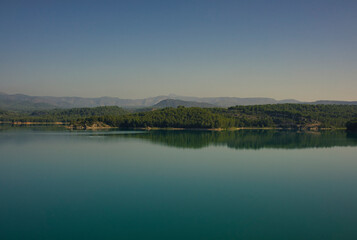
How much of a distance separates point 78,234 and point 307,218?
9236 millimetres

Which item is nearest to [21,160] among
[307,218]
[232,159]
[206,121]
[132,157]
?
[132,157]

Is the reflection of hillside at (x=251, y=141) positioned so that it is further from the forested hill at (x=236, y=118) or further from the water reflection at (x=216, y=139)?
the forested hill at (x=236, y=118)

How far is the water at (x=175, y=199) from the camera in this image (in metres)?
10.5

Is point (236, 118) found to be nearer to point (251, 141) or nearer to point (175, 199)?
point (251, 141)

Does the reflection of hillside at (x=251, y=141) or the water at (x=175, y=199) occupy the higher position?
the water at (x=175, y=199)

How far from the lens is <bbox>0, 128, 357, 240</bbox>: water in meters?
10.5

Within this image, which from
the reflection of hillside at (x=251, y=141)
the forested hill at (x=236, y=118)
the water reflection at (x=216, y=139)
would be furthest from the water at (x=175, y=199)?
the forested hill at (x=236, y=118)

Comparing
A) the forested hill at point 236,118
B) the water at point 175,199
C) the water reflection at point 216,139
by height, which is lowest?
the water reflection at point 216,139

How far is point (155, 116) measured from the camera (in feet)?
253

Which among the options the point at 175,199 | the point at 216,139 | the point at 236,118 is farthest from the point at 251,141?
the point at 236,118

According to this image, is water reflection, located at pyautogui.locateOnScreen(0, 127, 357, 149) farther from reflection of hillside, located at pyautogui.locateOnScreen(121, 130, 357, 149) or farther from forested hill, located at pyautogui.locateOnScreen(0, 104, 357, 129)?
forested hill, located at pyautogui.locateOnScreen(0, 104, 357, 129)

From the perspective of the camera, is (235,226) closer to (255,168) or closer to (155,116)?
(255,168)

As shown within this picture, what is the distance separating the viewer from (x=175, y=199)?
13938mm

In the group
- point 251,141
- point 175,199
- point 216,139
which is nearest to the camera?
point 175,199
